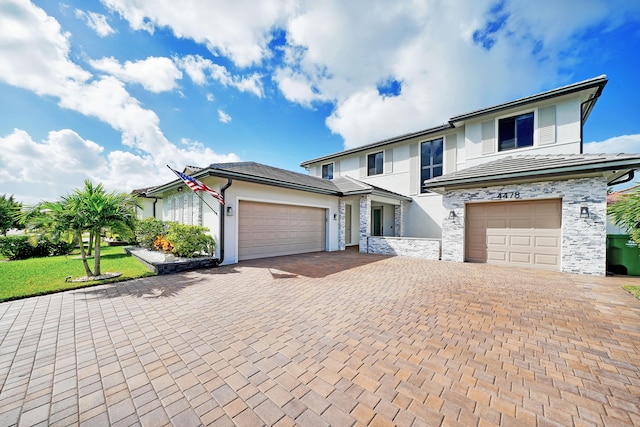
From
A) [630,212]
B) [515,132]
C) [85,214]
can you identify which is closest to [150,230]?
[85,214]

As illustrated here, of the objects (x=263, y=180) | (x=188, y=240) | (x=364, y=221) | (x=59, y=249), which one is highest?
(x=263, y=180)

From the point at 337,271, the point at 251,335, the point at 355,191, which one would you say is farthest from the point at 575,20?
the point at 251,335

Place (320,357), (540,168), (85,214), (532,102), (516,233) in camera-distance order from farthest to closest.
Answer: (532,102) < (516,233) < (540,168) < (85,214) < (320,357)

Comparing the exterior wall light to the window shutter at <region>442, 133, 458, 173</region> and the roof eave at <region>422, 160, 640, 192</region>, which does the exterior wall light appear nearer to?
the roof eave at <region>422, 160, 640, 192</region>

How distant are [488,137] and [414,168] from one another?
3.94 metres

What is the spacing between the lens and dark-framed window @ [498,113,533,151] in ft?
33.9

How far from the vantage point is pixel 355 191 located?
38.4 feet

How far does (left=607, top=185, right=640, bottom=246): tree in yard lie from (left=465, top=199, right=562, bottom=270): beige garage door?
1179mm

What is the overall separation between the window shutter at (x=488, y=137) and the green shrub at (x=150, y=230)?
15512 mm

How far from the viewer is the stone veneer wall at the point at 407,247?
32.0ft

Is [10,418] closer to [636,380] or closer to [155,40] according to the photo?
[636,380]

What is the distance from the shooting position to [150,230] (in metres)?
10.3

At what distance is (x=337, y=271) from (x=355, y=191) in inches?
215

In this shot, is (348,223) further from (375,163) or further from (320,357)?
(320,357)
